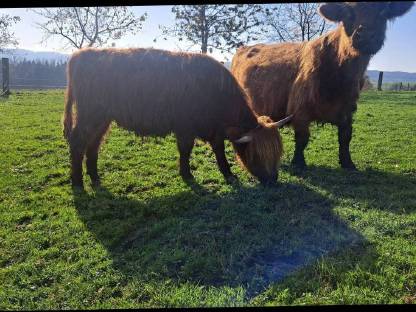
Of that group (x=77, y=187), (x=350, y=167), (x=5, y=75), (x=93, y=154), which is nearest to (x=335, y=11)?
(x=350, y=167)

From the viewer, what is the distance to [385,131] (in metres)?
11.1

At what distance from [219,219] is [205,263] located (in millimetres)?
1078

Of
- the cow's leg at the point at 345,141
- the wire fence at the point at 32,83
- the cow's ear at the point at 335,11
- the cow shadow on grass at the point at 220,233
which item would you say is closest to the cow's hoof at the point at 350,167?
the cow's leg at the point at 345,141

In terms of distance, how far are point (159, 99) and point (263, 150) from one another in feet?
5.99

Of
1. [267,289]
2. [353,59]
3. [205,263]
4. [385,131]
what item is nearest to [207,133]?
[353,59]

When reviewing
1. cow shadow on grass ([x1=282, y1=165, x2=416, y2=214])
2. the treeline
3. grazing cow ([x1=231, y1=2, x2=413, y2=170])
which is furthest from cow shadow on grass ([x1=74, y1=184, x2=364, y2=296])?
the treeline

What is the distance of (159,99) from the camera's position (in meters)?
6.58

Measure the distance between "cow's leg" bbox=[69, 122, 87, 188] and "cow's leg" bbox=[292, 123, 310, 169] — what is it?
363 centimetres

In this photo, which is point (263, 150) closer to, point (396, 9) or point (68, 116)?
point (396, 9)

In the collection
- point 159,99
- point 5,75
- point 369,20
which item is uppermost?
point 369,20

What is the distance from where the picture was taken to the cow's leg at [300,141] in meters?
7.32

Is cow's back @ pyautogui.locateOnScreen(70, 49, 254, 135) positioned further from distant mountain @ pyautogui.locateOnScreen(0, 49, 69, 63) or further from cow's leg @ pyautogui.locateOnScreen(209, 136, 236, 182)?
distant mountain @ pyautogui.locateOnScreen(0, 49, 69, 63)

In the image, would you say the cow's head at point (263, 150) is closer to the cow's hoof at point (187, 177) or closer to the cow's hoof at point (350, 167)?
the cow's hoof at point (187, 177)

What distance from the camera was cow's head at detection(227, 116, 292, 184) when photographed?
620cm
